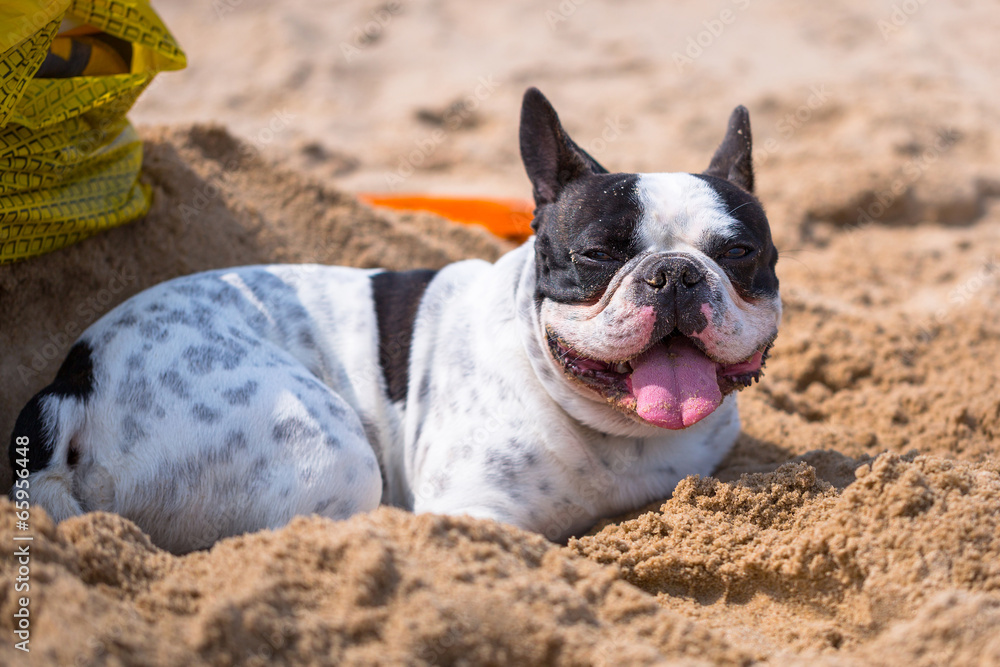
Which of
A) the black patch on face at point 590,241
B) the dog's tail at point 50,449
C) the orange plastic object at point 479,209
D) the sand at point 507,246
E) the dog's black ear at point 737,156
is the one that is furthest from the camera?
the orange plastic object at point 479,209

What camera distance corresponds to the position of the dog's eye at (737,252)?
310 centimetres

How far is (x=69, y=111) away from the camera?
3.46 m

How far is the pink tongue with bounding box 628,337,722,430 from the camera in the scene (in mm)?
2881

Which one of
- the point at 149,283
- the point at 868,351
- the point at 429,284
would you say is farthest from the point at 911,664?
the point at 149,283

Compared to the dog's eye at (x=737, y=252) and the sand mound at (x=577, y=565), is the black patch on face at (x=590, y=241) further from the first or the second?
the sand mound at (x=577, y=565)

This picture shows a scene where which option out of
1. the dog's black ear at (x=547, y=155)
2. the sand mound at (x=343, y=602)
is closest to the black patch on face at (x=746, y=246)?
the dog's black ear at (x=547, y=155)

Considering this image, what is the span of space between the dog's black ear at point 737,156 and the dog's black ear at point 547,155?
0.63 metres

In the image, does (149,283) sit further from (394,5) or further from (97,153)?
(394,5)

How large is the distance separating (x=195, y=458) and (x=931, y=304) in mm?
5075

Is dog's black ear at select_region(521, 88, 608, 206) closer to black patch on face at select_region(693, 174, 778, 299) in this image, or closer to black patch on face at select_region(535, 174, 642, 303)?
black patch on face at select_region(535, 174, 642, 303)

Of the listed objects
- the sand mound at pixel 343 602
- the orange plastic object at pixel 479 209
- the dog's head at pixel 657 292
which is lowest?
the orange plastic object at pixel 479 209

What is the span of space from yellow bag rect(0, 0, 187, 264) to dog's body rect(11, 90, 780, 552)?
538 mm

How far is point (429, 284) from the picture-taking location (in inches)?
155

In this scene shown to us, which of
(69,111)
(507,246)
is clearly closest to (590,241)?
(69,111)
